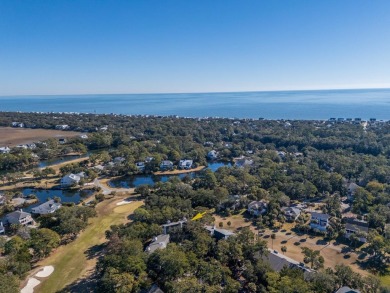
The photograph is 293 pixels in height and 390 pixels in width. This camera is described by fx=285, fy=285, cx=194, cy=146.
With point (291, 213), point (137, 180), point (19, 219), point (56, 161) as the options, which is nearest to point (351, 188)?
point (291, 213)

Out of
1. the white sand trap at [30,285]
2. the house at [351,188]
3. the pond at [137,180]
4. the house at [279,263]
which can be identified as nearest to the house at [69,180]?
the pond at [137,180]

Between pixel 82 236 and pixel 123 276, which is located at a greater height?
pixel 123 276

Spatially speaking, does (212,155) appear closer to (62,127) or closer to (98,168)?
(98,168)

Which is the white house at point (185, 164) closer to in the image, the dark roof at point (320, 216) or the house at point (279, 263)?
the dark roof at point (320, 216)

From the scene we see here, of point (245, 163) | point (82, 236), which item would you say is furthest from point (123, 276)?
point (245, 163)

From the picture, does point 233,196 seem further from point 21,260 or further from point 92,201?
point 21,260

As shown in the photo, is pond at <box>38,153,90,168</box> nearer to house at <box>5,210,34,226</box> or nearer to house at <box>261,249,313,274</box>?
A: house at <box>5,210,34,226</box>
